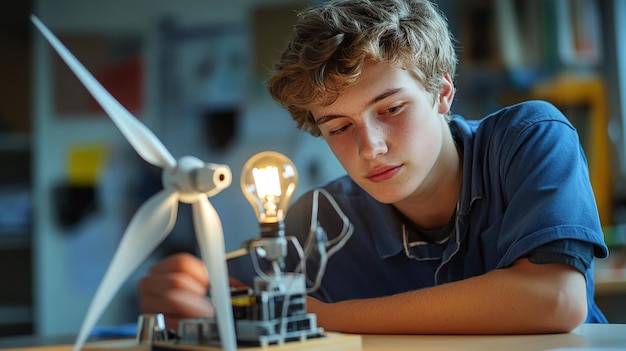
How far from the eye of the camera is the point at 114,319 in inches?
126

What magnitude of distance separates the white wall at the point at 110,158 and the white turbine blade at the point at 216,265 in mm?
2303

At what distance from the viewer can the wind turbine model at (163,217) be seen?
3.10 feet

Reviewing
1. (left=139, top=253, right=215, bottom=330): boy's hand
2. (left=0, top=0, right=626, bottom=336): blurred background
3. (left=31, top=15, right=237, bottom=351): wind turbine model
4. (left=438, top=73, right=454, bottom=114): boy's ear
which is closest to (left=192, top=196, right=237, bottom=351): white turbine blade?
(left=31, top=15, right=237, bottom=351): wind turbine model

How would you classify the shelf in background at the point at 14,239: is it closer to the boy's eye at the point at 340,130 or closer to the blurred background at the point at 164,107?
the blurred background at the point at 164,107

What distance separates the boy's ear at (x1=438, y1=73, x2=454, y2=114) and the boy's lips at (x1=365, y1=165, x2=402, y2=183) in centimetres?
22

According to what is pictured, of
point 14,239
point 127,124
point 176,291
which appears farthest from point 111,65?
point 127,124

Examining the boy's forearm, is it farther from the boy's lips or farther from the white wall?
the white wall

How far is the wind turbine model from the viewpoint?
944mm

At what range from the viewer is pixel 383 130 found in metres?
1.28

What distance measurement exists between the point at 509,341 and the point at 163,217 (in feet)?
1.53

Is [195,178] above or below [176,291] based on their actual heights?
above

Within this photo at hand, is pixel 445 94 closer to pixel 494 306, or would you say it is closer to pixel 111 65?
pixel 494 306

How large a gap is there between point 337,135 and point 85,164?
2.15m

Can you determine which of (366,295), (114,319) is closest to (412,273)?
(366,295)
